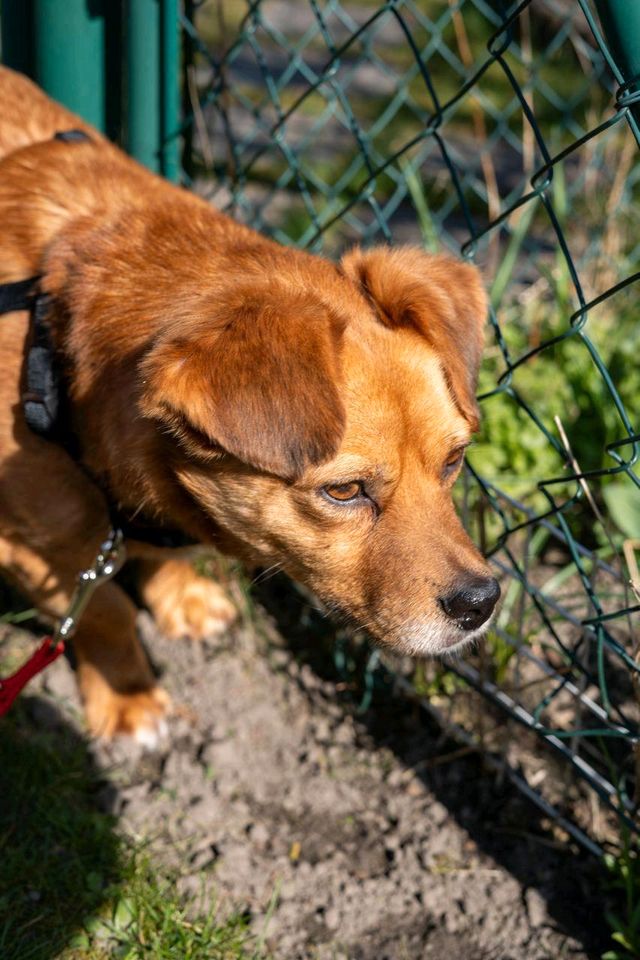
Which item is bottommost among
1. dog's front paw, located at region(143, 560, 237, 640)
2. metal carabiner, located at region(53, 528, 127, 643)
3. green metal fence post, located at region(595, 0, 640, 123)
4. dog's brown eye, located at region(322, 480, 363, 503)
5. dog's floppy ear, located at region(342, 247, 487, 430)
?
dog's front paw, located at region(143, 560, 237, 640)

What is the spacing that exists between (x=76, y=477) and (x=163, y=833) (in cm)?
110

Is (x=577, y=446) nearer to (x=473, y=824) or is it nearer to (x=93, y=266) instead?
(x=473, y=824)

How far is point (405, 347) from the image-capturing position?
2.51 metres

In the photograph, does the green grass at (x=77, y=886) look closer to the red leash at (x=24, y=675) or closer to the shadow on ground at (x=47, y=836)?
the shadow on ground at (x=47, y=836)

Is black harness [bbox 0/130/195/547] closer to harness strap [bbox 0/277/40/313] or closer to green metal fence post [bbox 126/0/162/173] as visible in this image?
harness strap [bbox 0/277/40/313]

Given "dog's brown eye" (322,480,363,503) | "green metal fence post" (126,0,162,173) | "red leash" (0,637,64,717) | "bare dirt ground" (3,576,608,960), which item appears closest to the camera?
"dog's brown eye" (322,480,363,503)

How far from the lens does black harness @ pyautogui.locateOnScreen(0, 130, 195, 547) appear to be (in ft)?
8.67

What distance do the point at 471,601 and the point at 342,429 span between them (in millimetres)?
574

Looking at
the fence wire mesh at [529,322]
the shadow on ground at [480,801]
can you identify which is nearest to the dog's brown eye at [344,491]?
the fence wire mesh at [529,322]

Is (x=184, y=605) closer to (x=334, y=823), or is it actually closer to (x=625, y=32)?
(x=334, y=823)

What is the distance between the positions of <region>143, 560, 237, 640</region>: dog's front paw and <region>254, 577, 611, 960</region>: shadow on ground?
19 cm

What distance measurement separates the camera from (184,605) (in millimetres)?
3684

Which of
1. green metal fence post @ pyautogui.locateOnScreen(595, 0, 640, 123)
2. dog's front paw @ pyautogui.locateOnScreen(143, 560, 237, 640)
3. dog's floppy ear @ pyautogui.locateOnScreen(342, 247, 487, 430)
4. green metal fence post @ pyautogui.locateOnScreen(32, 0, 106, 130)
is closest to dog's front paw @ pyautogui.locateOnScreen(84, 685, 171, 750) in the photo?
dog's front paw @ pyautogui.locateOnScreen(143, 560, 237, 640)

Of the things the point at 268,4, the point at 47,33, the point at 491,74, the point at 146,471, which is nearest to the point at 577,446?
the point at 146,471
